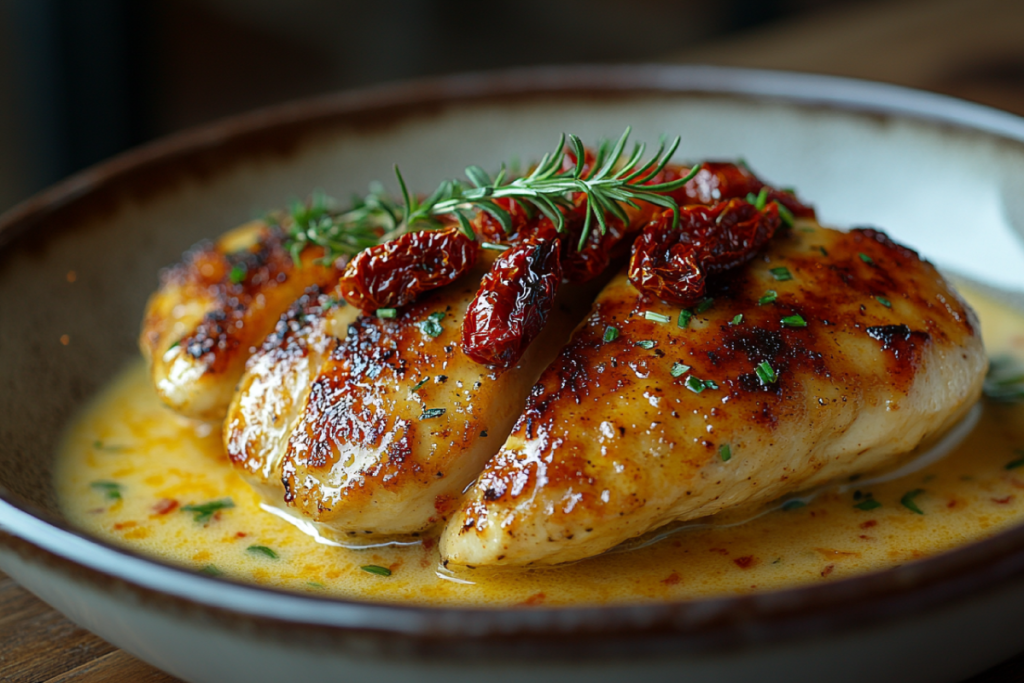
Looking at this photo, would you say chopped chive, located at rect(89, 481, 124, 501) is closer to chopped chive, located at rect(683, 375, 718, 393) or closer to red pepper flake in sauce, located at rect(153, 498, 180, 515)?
red pepper flake in sauce, located at rect(153, 498, 180, 515)


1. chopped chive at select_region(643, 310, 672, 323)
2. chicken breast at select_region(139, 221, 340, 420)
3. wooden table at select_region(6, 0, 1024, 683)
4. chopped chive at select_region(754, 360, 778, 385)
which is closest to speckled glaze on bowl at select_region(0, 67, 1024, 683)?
chicken breast at select_region(139, 221, 340, 420)

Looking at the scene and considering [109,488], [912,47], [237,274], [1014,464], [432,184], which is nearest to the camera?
[1014,464]

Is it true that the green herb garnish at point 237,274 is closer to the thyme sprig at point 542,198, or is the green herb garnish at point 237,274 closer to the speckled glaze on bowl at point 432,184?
the thyme sprig at point 542,198

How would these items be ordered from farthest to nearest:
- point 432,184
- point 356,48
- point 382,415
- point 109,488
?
point 356,48
point 432,184
point 109,488
point 382,415

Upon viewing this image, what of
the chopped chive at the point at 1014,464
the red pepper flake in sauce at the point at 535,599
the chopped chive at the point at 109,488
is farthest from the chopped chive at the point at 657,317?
the chopped chive at the point at 109,488

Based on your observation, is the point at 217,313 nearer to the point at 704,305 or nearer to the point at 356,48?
the point at 704,305

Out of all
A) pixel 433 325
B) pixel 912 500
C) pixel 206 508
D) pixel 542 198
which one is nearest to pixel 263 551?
pixel 206 508

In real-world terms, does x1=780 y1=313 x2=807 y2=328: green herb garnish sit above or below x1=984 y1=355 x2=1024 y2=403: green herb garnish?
above
